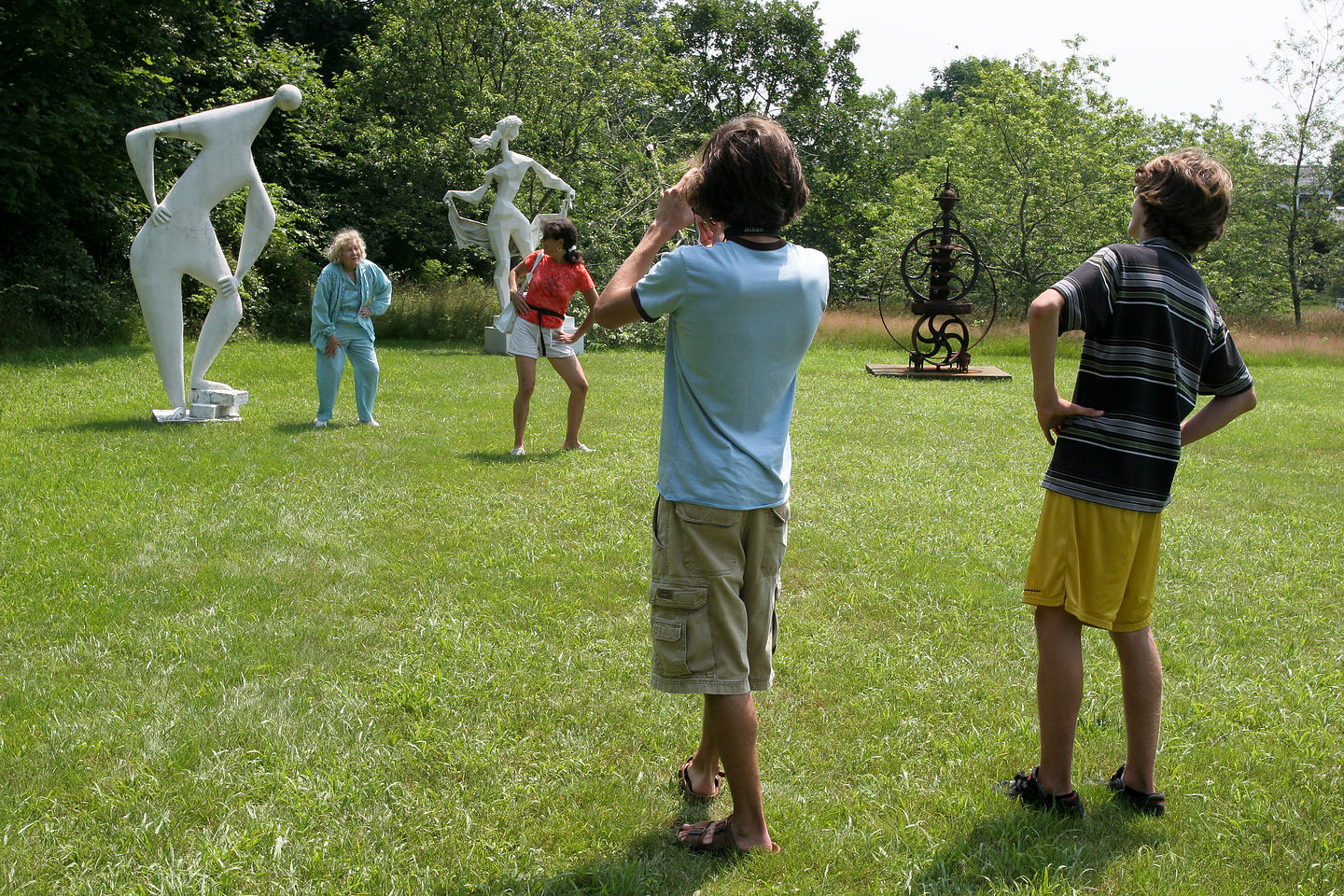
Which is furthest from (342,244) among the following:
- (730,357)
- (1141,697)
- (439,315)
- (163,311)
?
(439,315)

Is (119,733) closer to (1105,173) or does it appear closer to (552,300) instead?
(552,300)

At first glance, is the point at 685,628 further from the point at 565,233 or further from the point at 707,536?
the point at 565,233

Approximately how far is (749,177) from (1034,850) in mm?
1872

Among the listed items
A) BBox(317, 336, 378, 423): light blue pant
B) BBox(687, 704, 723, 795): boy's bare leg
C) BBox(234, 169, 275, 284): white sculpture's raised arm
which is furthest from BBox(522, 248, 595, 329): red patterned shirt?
BBox(687, 704, 723, 795): boy's bare leg

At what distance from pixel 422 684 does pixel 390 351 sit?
13573 millimetres

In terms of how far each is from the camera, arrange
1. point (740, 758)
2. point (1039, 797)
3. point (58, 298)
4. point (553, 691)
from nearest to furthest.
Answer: point (740, 758)
point (1039, 797)
point (553, 691)
point (58, 298)

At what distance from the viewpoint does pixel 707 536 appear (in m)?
2.36

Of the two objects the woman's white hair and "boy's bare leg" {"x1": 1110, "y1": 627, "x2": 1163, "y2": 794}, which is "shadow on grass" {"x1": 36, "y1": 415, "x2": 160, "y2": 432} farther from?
"boy's bare leg" {"x1": 1110, "y1": 627, "x2": 1163, "y2": 794}

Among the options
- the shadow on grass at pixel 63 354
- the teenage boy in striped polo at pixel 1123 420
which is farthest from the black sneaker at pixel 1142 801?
the shadow on grass at pixel 63 354

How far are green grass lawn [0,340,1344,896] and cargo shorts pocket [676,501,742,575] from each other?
2.63 feet

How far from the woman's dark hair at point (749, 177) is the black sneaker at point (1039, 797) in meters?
1.73

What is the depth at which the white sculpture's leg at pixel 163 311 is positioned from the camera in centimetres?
875

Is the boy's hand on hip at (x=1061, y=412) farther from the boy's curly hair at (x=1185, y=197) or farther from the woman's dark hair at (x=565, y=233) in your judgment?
the woman's dark hair at (x=565, y=233)

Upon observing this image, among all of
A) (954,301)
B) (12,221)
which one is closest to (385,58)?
(12,221)
